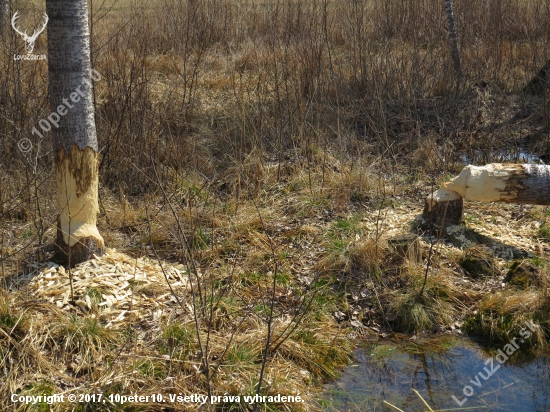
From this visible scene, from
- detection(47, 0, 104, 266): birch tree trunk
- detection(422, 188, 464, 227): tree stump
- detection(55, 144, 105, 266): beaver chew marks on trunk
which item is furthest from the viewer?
detection(422, 188, 464, 227): tree stump

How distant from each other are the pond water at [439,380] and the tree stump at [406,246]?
2.86 feet

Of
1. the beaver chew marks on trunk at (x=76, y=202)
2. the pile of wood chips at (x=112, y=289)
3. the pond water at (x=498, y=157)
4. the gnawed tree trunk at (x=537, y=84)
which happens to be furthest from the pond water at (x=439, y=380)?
the gnawed tree trunk at (x=537, y=84)

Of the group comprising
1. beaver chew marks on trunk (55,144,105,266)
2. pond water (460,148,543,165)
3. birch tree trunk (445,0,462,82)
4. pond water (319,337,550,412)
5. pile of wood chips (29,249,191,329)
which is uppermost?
birch tree trunk (445,0,462,82)

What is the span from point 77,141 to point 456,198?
3569 mm

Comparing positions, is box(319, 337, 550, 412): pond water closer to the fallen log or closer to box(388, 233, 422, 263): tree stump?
box(388, 233, 422, 263): tree stump

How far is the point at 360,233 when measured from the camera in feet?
20.8

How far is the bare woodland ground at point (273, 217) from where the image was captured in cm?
435

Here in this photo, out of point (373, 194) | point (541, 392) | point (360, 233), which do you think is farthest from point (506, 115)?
point (541, 392)

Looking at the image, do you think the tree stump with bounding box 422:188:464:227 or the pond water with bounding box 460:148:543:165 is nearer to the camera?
the tree stump with bounding box 422:188:464:227

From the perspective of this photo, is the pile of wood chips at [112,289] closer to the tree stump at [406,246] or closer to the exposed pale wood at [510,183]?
the tree stump at [406,246]

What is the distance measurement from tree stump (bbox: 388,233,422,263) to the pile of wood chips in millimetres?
1920

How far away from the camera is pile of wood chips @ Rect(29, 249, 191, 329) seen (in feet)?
15.6

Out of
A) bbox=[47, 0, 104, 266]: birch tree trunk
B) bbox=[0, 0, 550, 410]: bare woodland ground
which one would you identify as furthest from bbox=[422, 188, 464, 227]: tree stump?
bbox=[47, 0, 104, 266]: birch tree trunk

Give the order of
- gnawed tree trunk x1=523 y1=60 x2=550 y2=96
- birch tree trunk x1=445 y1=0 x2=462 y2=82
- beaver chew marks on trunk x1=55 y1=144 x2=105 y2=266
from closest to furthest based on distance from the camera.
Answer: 1. beaver chew marks on trunk x1=55 y1=144 x2=105 y2=266
2. gnawed tree trunk x1=523 y1=60 x2=550 y2=96
3. birch tree trunk x1=445 y1=0 x2=462 y2=82
